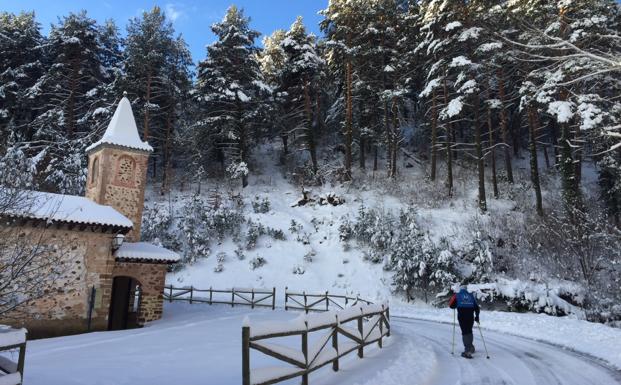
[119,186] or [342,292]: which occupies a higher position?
[119,186]

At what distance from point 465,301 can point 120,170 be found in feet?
48.8

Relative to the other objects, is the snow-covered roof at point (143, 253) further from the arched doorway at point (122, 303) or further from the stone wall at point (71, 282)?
the arched doorway at point (122, 303)

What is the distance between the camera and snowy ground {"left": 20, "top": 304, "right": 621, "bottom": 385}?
22.4ft

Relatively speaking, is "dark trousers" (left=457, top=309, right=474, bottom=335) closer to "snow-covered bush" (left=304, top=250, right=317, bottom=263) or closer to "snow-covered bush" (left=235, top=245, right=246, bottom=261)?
"snow-covered bush" (left=304, top=250, right=317, bottom=263)

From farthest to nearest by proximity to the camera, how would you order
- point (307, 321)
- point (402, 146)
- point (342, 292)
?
point (402, 146), point (342, 292), point (307, 321)

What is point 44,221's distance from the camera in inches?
486

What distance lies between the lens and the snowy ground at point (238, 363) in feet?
22.4

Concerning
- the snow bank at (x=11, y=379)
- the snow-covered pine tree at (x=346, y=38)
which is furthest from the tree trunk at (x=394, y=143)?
the snow bank at (x=11, y=379)

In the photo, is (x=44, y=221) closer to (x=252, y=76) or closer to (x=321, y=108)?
(x=252, y=76)

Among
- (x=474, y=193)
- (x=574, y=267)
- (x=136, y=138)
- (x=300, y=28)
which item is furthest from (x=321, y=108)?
(x=574, y=267)

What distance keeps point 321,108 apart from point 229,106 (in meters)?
9.19

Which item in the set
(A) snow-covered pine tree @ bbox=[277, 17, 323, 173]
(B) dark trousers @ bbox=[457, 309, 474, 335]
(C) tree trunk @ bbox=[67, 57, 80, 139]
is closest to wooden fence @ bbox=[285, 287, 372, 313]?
(B) dark trousers @ bbox=[457, 309, 474, 335]

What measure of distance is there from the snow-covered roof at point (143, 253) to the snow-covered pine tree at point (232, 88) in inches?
578

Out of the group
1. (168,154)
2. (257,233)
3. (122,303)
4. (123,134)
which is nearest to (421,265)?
(257,233)
